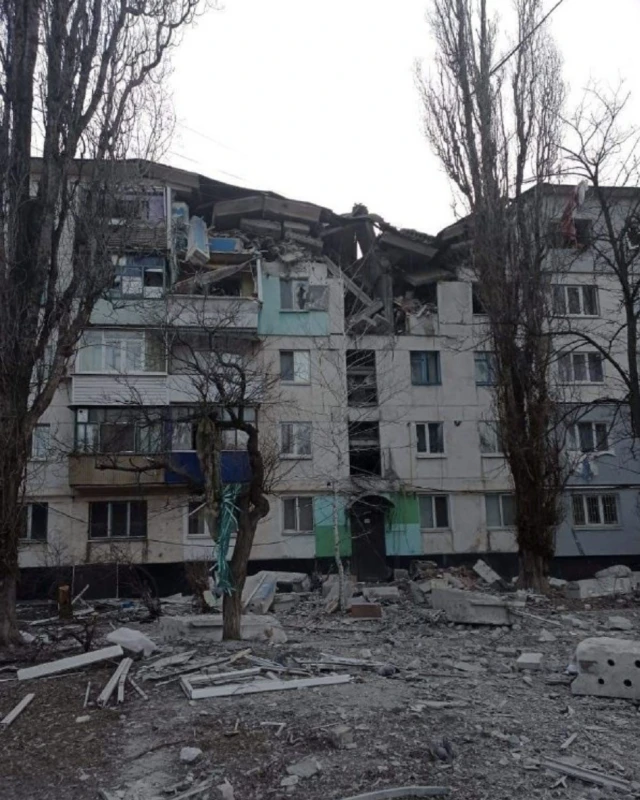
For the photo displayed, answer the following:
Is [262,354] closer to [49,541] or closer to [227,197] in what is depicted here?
[227,197]

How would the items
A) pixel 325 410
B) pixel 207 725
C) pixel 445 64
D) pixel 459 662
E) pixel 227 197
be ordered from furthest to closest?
pixel 227 197 < pixel 325 410 < pixel 445 64 < pixel 459 662 < pixel 207 725

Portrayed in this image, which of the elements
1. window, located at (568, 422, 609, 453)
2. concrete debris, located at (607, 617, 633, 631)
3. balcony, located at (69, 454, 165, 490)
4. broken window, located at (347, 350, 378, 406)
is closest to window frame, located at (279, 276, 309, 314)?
broken window, located at (347, 350, 378, 406)

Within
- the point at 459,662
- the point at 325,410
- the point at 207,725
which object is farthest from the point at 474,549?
the point at 207,725

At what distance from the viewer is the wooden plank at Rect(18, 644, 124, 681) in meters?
8.77

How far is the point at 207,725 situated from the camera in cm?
655

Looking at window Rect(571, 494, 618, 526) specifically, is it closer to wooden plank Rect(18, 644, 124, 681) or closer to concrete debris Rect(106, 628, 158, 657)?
concrete debris Rect(106, 628, 158, 657)

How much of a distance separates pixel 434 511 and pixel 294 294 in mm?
9627

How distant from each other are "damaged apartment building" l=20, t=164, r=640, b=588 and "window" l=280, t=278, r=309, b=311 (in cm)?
6

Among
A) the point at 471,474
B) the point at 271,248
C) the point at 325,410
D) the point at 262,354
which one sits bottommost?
the point at 471,474

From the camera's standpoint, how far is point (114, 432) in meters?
25.4

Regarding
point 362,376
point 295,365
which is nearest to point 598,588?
point 362,376

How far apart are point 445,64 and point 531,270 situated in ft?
25.9

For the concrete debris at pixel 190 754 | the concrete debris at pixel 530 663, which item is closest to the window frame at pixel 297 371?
the concrete debris at pixel 530 663

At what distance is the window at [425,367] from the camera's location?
29250 mm
